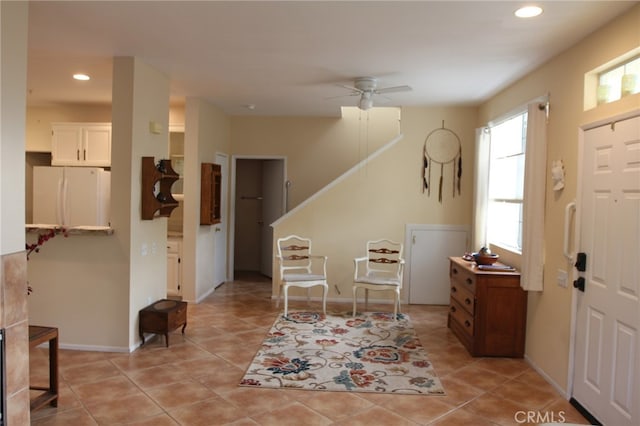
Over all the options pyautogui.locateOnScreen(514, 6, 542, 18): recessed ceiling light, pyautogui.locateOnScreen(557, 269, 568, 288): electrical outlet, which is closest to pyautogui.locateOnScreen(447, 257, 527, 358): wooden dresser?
pyautogui.locateOnScreen(557, 269, 568, 288): electrical outlet

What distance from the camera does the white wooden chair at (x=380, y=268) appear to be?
17.7 feet

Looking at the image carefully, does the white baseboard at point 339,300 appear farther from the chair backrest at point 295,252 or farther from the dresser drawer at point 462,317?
the dresser drawer at point 462,317

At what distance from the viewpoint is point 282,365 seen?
388cm

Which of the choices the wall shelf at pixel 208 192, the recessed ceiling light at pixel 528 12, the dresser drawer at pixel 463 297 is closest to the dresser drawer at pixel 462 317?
the dresser drawer at pixel 463 297

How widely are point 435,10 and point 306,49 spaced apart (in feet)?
3.96

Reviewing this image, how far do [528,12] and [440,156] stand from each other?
326 cm

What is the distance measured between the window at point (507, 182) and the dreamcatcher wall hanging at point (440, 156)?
0.66m

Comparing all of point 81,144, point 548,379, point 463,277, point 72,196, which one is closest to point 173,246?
point 72,196

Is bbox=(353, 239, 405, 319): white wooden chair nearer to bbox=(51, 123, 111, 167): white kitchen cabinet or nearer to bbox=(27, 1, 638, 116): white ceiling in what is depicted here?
bbox=(27, 1, 638, 116): white ceiling

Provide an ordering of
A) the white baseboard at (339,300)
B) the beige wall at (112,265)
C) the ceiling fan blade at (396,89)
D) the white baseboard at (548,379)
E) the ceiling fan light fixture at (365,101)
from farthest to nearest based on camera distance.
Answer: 1. the white baseboard at (339,300)
2. the ceiling fan light fixture at (365,101)
3. the ceiling fan blade at (396,89)
4. the beige wall at (112,265)
5. the white baseboard at (548,379)

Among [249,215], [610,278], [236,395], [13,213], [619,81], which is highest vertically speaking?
[619,81]

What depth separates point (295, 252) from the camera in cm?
627

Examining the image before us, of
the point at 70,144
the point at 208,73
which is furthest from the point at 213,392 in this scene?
the point at 70,144

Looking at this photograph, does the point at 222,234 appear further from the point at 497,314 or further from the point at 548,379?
Answer: the point at 548,379
